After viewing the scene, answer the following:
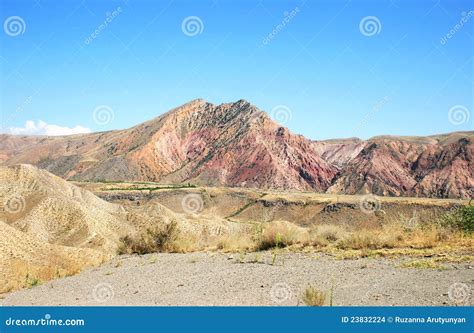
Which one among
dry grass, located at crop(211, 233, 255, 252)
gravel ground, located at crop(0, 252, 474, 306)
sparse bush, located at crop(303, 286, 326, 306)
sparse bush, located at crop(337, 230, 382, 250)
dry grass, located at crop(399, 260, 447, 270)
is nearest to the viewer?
sparse bush, located at crop(303, 286, 326, 306)

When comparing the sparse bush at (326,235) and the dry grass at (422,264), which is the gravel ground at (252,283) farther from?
the sparse bush at (326,235)

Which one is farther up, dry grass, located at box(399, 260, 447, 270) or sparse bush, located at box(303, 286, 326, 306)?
sparse bush, located at box(303, 286, 326, 306)

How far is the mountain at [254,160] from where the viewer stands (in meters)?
153

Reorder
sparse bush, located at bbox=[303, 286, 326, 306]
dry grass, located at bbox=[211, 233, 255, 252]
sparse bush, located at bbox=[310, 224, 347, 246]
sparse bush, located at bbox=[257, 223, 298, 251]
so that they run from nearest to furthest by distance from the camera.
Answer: sparse bush, located at bbox=[303, 286, 326, 306], sparse bush, located at bbox=[310, 224, 347, 246], sparse bush, located at bbox=[257, 223, 298, 251], dry grass, located at bbox=[211, 233, 255, 252]

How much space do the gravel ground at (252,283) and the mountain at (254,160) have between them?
139m

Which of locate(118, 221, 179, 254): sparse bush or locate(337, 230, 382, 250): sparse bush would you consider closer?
locate(337, 230, 382, 250): sparse bush

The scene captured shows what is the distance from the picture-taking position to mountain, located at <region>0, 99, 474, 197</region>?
153375mm

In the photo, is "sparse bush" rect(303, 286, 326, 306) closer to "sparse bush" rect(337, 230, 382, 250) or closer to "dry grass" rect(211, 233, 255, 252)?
"sparse bush" rect(337, 230, 382, 250)

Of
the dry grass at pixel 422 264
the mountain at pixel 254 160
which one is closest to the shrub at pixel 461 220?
the dry grass at pixel 422 264

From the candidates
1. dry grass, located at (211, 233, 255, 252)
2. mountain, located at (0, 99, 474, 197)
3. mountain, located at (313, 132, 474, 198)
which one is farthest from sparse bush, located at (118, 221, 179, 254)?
mountain, located at (0, 99, 474, 197)

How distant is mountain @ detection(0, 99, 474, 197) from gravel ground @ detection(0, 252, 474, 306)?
13942 centimetres

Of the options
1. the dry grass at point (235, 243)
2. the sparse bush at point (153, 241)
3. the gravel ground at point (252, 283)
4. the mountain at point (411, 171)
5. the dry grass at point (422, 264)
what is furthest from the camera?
the mountain at point (411, 171)

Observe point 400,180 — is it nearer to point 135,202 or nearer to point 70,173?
point 135,202

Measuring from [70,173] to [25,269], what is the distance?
168m
